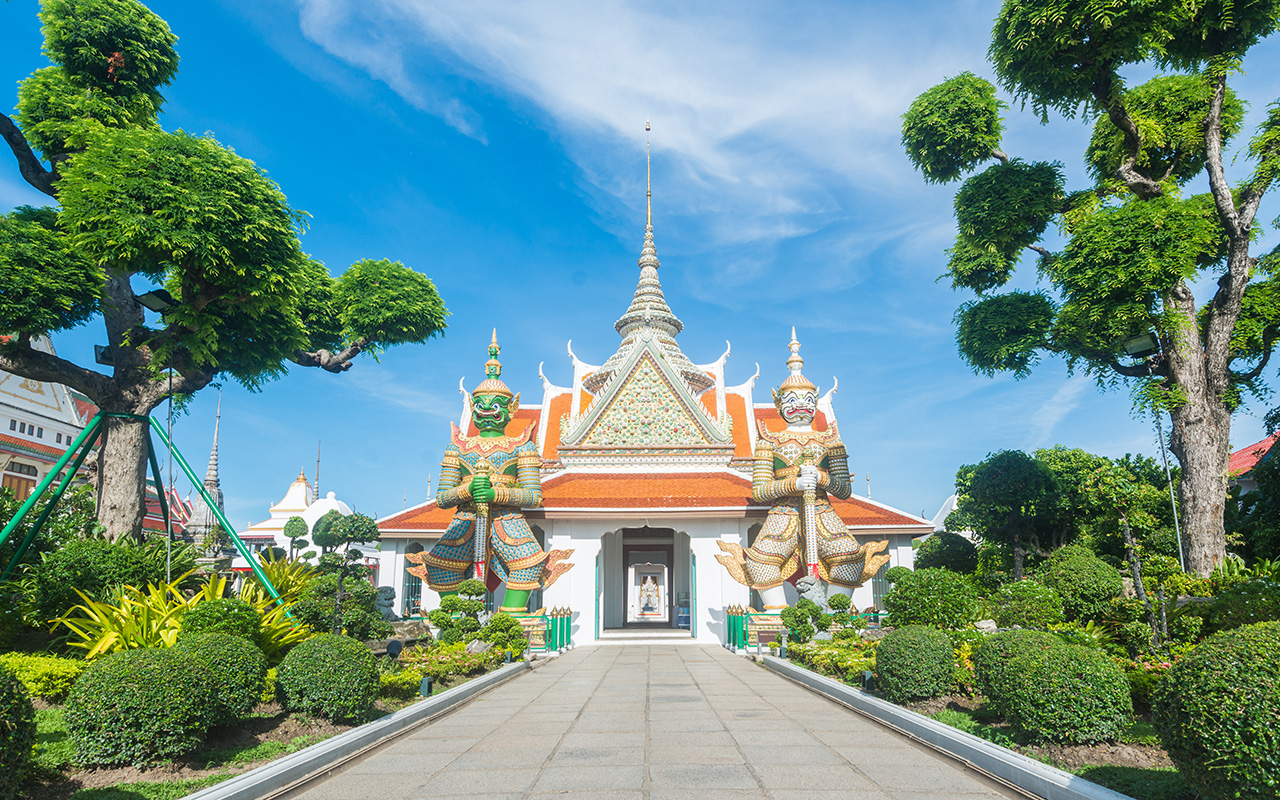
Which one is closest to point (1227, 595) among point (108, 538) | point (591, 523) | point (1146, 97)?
point (1146, 97)

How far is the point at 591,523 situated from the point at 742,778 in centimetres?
1403

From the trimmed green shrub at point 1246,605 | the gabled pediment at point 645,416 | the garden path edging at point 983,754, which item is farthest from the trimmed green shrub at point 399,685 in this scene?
the gabled pediment at point 645,416

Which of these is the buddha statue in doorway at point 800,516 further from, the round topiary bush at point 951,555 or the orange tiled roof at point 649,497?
the round topiary bush at point 951,555

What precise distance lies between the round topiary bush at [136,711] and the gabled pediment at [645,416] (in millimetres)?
15871

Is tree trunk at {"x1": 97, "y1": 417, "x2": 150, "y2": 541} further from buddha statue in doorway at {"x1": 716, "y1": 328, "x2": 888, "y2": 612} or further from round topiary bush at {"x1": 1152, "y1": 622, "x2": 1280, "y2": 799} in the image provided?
round topiary bush at {"x1": 1152, "y1": 622, "x2": 1280, "y2": 799}

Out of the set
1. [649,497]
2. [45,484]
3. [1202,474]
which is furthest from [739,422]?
[45,484]

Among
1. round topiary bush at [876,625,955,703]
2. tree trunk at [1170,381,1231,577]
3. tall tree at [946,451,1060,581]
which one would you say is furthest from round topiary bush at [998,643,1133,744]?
tall tree at [946,451,1060,581]

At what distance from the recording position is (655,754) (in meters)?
6.24

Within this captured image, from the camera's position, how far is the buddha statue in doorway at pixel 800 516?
50.8ft

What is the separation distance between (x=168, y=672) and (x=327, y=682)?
166 centimetres

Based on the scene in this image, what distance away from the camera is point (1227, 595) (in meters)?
7.68

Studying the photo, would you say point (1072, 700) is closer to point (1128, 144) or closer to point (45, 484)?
point (1128, 144)

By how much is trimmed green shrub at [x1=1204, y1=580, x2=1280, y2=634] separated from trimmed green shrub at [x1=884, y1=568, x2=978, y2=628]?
10.5 ft

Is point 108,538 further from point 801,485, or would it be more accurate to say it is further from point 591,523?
point 801,485
